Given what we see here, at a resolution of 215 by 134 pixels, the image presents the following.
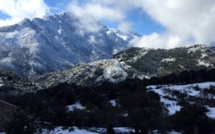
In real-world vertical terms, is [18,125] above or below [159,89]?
below

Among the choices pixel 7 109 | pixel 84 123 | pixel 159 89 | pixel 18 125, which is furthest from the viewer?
pixel 159 89

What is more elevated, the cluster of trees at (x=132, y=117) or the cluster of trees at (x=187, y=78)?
the cluster of trees at (x=187, y=78)

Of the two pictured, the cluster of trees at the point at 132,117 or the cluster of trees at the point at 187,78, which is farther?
the cluster of trees at the point at 187,78

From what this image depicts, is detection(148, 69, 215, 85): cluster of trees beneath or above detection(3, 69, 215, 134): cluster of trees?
above

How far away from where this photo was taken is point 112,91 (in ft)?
359

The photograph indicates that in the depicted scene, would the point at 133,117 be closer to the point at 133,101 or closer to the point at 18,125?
the point at 133,101

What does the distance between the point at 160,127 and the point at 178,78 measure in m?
95.2

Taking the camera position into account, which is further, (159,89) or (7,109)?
(159,89)

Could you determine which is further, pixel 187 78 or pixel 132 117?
pixel 187 78

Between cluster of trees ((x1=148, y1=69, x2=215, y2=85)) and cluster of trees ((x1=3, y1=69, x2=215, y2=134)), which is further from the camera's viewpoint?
cluster of trees ((x1=148, y1=69, x2=215, y2=85))

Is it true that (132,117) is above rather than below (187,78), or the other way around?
below

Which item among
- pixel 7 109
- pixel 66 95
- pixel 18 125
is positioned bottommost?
pixel 18 125

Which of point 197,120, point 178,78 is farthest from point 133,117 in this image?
point 178,78

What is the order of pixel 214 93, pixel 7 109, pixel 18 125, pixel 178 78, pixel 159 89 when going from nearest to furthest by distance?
1. pixel 18 125
2. pixel 7 109
3. pixel 214 93
4. pixel 159 89
5. pixel 178 78
